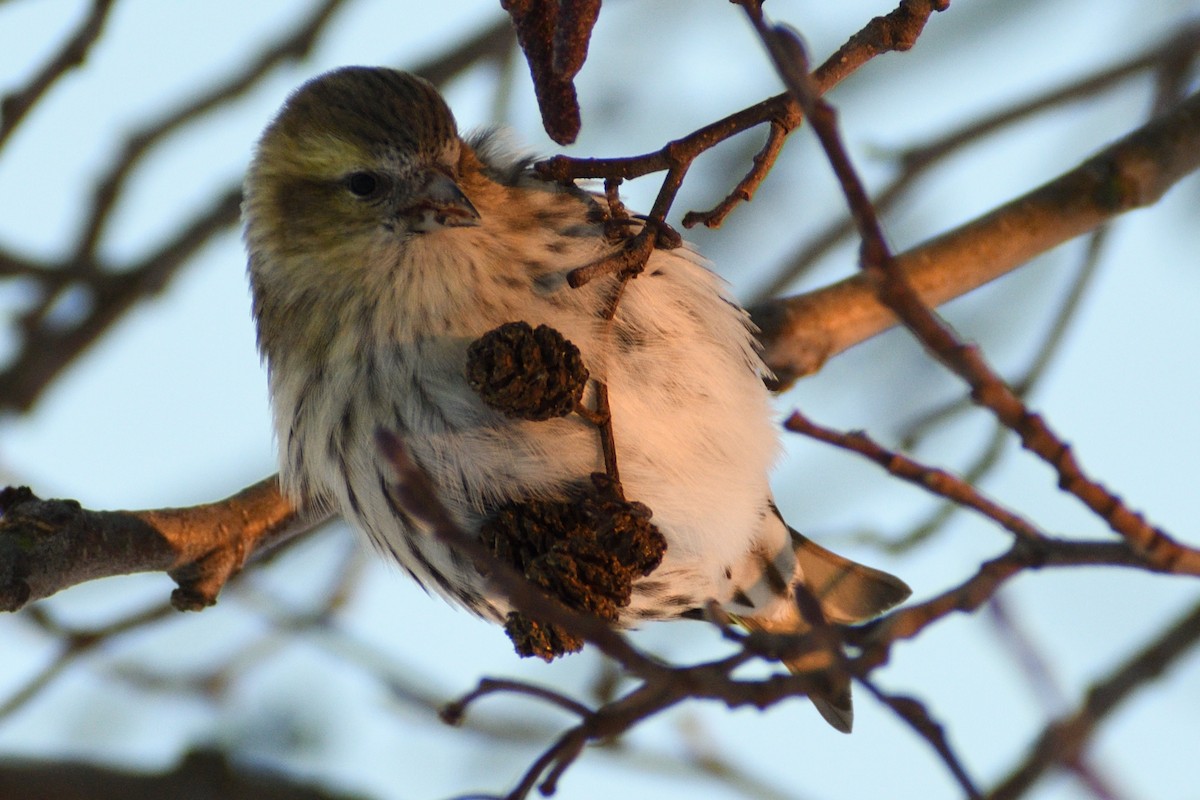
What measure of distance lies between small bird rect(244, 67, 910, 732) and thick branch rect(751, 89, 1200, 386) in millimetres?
279

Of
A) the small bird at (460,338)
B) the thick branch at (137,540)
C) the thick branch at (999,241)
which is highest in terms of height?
the thick branch at (999,241)

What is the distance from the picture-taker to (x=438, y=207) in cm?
303

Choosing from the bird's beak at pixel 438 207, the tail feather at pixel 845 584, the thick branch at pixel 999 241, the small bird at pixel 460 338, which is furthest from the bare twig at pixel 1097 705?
the bird's beak at pixel 438 207

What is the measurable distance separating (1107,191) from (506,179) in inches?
60.0

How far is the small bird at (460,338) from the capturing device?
9.61 feet

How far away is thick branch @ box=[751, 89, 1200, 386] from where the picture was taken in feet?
11.4

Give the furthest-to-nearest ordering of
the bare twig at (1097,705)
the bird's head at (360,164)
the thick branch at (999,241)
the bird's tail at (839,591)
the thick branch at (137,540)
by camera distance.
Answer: the bird's tail at (839,591) → the thick branch at (999,241) → the bird's head at (360,164) → the thick branch at (137,540) → the bare twig at (1097,705)

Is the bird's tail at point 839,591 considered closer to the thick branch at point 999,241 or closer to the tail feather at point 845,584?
the tail feather at point 845,584

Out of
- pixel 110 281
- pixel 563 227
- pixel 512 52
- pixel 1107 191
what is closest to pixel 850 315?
pixel 1107 191

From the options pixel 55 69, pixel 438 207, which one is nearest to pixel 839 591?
pixel 438 207

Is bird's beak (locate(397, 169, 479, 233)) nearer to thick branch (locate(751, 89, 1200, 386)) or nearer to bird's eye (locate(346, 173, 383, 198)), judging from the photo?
bird's eye (locate(346, 173, 383, 198))

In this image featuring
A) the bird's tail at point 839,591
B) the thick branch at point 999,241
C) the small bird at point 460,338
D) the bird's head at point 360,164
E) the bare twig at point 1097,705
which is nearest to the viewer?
the bare twig at point 1097,705

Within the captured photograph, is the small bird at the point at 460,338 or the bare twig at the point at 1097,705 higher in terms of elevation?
the small bird at the point at 460,338

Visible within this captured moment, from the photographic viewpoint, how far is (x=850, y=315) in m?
3.76
